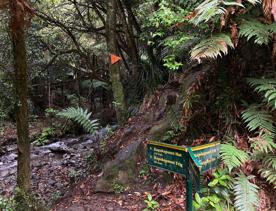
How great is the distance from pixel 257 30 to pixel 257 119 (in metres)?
0.89

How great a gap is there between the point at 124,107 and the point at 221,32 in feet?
10.5

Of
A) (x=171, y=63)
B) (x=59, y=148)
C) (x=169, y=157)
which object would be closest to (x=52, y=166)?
(x=59, y=148)

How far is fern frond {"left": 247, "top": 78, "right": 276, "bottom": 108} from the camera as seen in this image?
340 cm

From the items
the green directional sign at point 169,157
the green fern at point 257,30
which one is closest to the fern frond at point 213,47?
the green fern at point 257,30

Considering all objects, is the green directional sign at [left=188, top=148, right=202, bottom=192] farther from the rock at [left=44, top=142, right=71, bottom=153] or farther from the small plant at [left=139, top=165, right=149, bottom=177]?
the rock at [left=44, top=142, right=71, bottom=153]

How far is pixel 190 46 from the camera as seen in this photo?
4.49 meters

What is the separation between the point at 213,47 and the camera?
3234mm

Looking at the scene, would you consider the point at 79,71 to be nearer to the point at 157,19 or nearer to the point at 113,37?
the point at 113,37

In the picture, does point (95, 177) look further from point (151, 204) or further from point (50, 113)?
point (50, 113)

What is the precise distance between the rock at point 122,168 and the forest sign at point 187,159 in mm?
1224

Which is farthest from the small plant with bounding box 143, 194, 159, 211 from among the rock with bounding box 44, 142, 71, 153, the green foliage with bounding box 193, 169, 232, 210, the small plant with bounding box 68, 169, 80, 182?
the rock with bounding box 44, 142, 71, 153

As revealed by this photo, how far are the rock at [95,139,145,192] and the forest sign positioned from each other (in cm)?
A: 122

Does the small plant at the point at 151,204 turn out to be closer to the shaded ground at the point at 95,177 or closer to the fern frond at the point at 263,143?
the shaded ground at the point at 95,177

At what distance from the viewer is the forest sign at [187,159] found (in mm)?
2588
